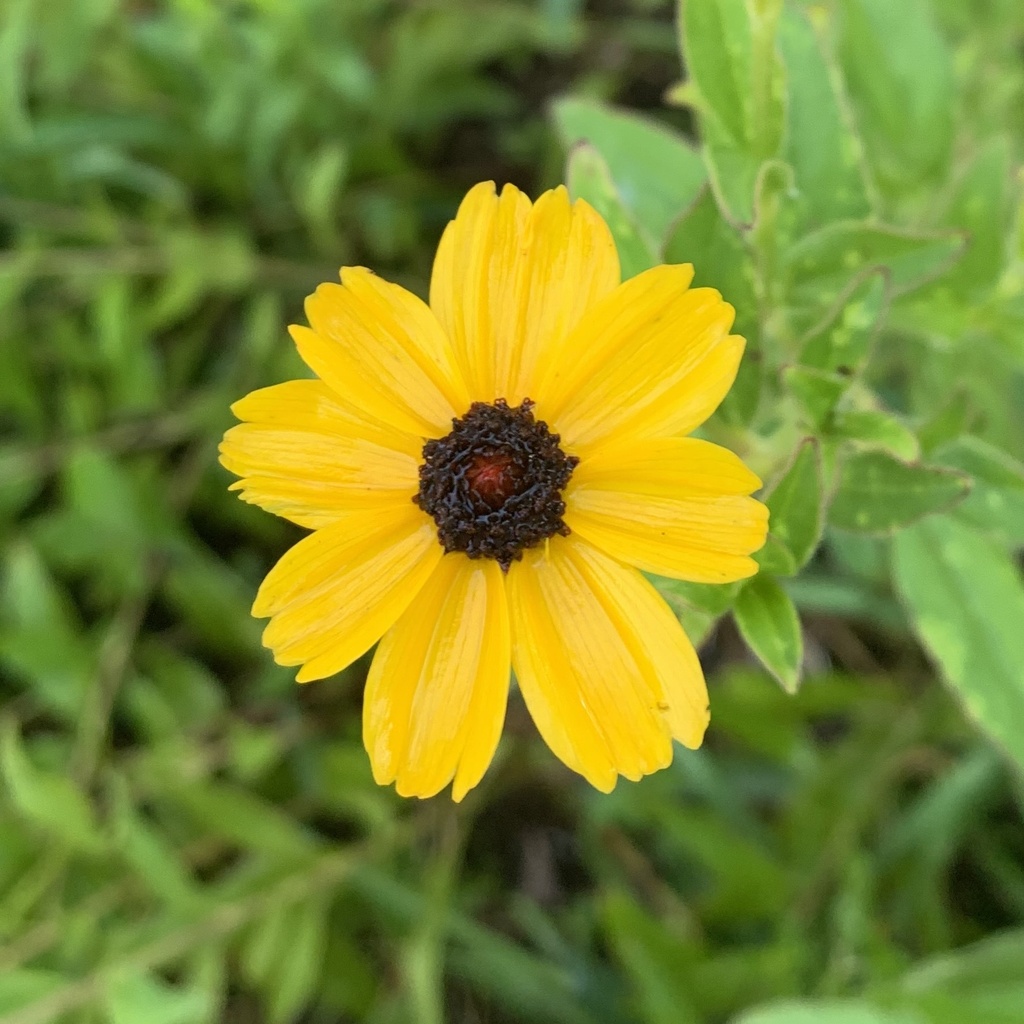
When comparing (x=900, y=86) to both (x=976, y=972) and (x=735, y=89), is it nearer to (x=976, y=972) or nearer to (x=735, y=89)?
(x=735, y=89)

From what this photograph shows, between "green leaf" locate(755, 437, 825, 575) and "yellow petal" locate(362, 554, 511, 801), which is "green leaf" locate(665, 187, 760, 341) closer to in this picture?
"green leaf" locate(755, 437, 825, 575)

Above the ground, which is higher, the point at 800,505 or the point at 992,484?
the point at 800,505

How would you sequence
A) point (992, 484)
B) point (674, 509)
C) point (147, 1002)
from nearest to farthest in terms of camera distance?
point (674, 509)
point (992, 484)
point (147, 1002)

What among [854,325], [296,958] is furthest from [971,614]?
[296,958]

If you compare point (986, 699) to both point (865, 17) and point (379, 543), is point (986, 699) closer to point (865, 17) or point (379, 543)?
point (379, 543)

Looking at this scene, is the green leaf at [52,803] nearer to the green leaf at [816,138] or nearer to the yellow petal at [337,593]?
the yellow petal at [337,593]

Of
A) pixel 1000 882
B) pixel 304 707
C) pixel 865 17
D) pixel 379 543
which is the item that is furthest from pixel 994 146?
pixel 304 707
